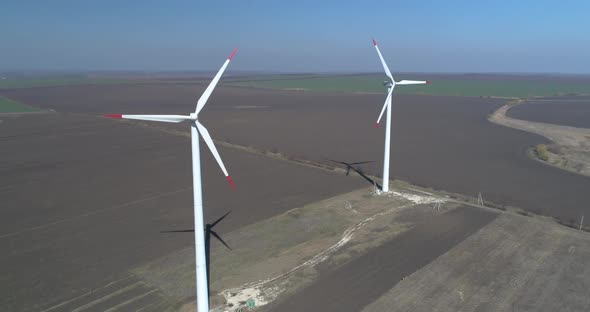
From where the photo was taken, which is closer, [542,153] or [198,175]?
[198,175]

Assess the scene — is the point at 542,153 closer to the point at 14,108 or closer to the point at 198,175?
the point at 198,175

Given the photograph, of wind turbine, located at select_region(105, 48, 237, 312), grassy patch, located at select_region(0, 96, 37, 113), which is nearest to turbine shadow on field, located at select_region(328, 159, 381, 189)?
wind turbine, located at select_region(105, 48, 237, 312)

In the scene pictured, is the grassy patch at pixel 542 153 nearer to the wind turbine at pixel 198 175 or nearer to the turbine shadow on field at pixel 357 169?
the turbine shadow on field at pixel 357 169

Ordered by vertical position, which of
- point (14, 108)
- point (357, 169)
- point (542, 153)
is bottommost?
point (357, 169)

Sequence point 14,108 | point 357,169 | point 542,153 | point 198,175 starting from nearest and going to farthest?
point 198,175 < point 357,169 < point 542,153 < point 14,108

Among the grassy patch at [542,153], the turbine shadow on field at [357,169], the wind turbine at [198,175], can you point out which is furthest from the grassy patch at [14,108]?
the grassy patch at [542,153]

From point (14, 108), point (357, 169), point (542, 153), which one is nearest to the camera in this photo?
point (357, 169)

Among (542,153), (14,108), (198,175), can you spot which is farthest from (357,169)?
(14,108)

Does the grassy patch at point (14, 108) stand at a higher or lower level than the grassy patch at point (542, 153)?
higher

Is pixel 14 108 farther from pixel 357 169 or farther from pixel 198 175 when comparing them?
pixel 198 175

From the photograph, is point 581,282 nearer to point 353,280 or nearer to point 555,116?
point 353,280

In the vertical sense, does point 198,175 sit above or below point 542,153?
above
